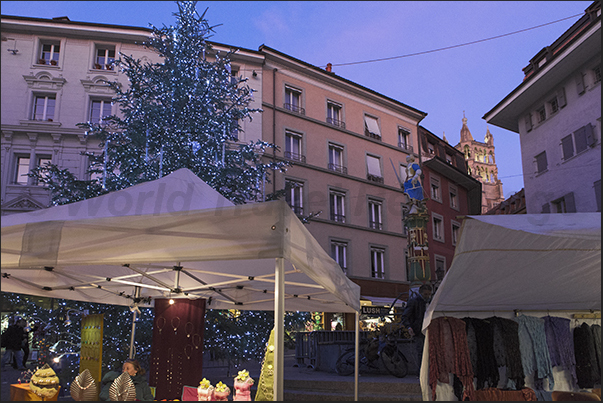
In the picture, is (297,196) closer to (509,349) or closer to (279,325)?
(509,349)

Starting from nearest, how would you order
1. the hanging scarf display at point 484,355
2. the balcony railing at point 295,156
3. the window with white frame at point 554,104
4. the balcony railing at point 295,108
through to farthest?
the hanging scarf display at point 484,355 < the window with white frame at point 554,104 < the balcony railing at point 295,156 < the balcony railing at point 295,108

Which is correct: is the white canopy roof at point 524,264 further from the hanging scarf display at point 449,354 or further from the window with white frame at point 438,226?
the window with white frame at point 438,226

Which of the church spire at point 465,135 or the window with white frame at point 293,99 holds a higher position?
the church spire at point 465,135

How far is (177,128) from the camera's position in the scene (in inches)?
449

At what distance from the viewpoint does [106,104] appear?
78.3 feet

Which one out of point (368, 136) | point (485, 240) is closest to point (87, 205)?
point (485, 240)

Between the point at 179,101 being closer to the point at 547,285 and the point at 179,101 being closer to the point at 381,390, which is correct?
the point at 381,390

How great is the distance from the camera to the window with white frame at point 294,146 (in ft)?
89.8

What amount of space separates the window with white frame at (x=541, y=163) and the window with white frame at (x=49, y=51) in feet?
89.2

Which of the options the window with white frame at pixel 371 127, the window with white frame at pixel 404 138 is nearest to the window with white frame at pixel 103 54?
the window with white frame at pixel 371 127

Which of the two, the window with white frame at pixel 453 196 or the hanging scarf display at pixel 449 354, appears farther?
the window with white frame at pixel 453 196

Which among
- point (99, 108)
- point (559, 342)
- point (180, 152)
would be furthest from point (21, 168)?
point (559, 342)

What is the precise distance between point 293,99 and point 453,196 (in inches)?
735

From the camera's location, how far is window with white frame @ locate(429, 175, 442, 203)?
36.4 meters
